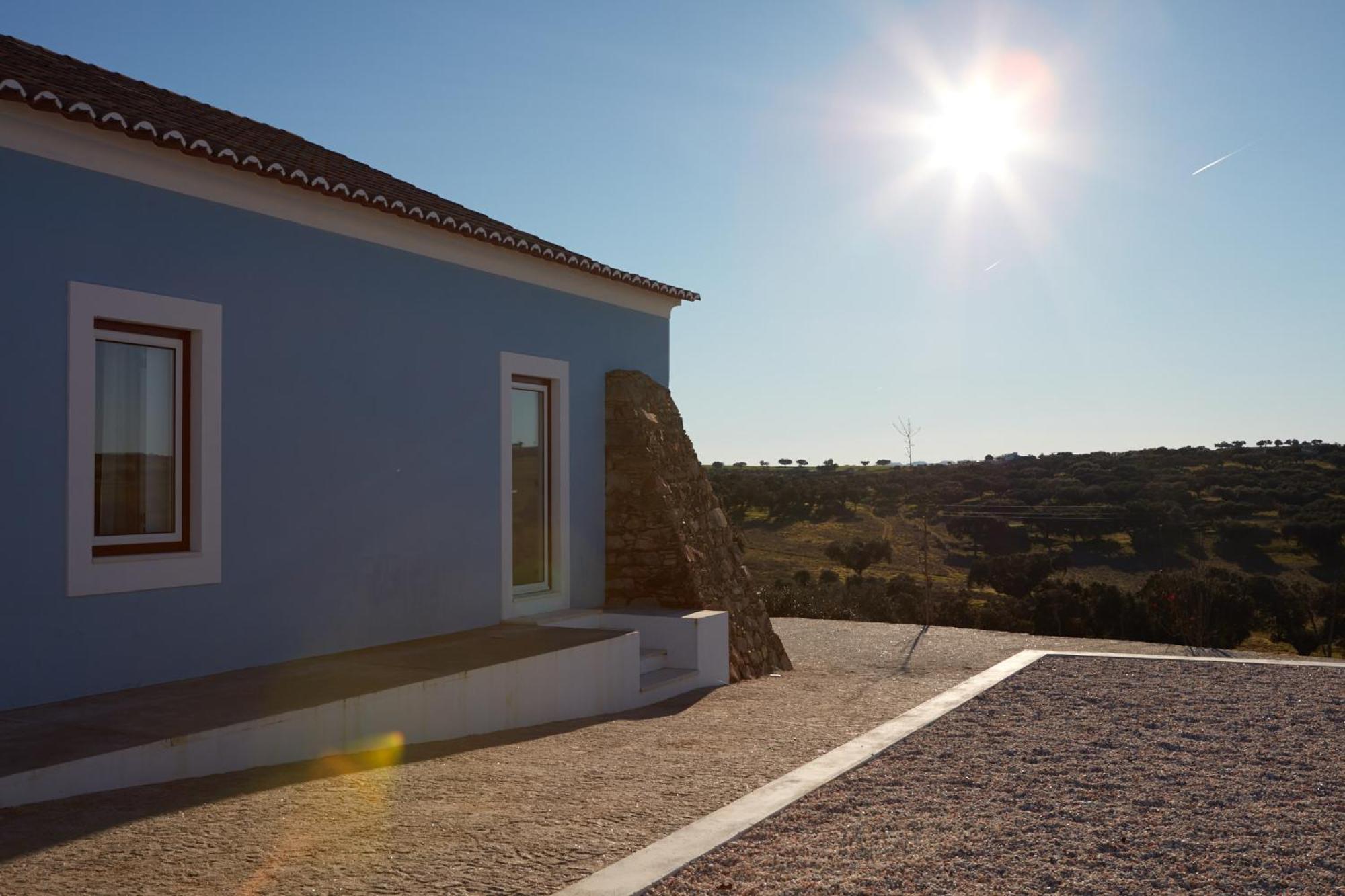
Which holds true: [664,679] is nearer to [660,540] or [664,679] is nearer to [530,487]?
[660,540]

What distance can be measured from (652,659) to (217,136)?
18.4ft

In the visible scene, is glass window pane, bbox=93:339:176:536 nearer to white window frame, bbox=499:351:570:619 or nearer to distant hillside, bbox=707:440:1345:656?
white window frame, bbox=499:351:570:619

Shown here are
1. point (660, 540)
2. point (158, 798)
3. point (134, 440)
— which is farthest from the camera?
point (660, 540)

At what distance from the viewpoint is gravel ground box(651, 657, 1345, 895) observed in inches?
160

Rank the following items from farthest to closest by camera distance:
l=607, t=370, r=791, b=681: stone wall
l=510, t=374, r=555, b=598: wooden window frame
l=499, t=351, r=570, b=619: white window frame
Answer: l=607, t=370, r=791, b=681: stone wall → l=510, t=374, r=555, b=598: wooden window frame → l=499, t=351, r=570, b=619: white window frame

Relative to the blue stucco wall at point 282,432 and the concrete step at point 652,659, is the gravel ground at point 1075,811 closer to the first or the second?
the concrete step at point 652,659

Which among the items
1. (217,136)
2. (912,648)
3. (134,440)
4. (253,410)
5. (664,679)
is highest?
(217,136)

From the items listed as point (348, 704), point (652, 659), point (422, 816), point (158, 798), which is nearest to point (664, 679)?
point (652, 659)

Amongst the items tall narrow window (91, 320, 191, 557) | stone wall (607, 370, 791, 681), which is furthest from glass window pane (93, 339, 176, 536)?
stone wall (607, 370, 791, 681)

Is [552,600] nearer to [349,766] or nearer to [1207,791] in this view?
[349,766]

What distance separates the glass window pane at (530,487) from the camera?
402 inches

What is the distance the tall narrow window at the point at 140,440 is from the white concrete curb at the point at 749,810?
412cm

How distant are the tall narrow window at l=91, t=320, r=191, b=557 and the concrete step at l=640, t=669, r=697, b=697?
3994mm

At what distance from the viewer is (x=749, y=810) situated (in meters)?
4.80
